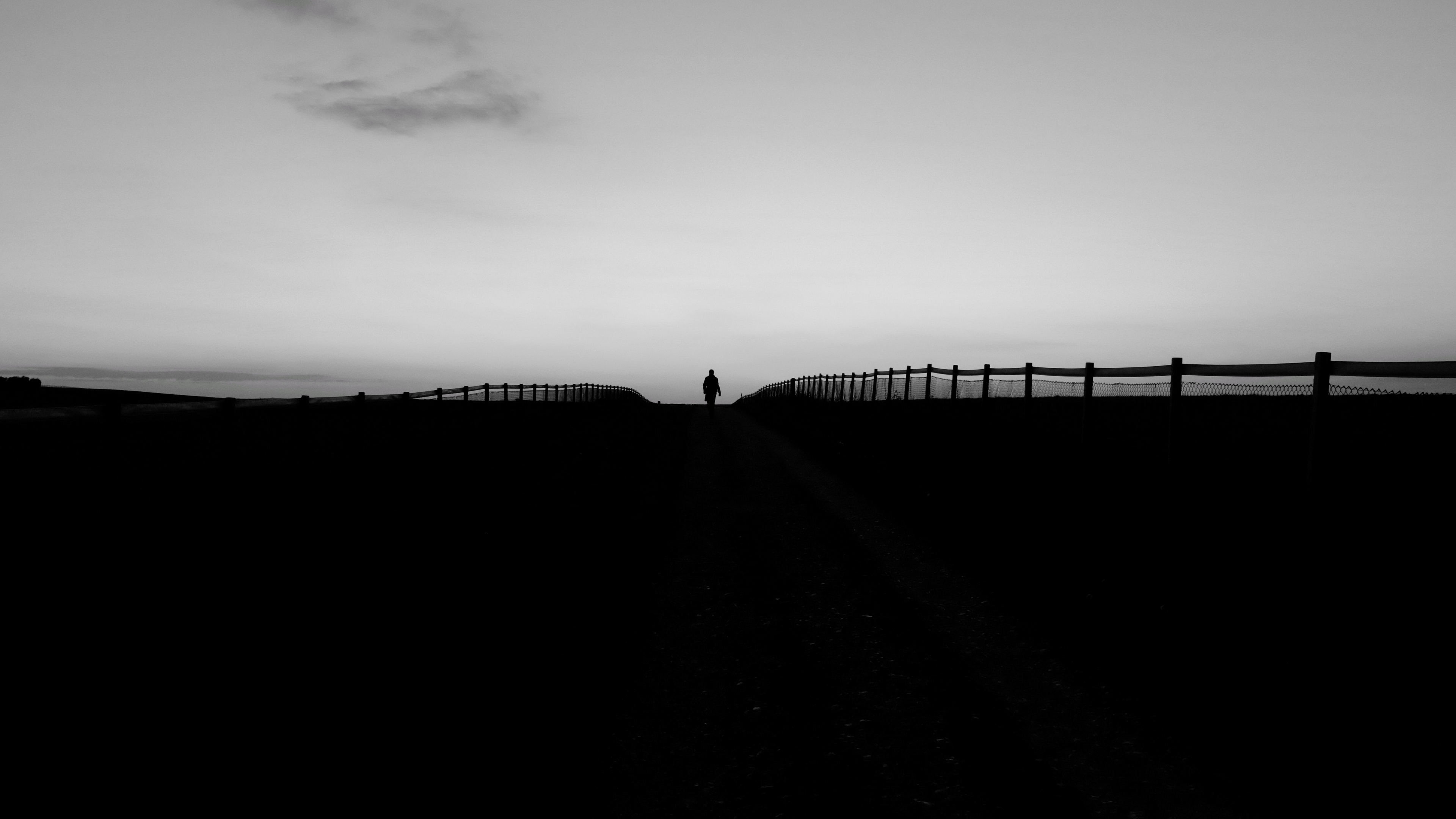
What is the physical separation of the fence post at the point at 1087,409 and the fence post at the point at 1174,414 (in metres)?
1.94

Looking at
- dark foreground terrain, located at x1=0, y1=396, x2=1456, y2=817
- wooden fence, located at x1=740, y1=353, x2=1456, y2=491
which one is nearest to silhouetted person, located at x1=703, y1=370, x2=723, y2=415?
wooden fence, located at x1=740, y1=353, x2=1456, y2=491

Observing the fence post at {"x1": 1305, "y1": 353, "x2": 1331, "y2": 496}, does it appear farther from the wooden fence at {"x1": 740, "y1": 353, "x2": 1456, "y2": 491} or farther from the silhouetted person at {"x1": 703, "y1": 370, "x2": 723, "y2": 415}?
the silhouetted person at {"x1": 703, "y1": 370, "x2": 723, "y2": 415}

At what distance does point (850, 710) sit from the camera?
434 cm

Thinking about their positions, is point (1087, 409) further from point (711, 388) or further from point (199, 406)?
point (711, 388)

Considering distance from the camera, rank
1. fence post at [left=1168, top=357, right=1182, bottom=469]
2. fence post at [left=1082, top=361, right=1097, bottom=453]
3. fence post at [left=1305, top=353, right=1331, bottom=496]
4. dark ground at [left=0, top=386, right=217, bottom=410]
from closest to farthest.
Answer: fence post at [left=1305, top=353, right=1331, bottom=496]
fence post at [left=1168, top=357, right=1182, bottom=469]
fence post at [left=1082, top=361, right=1097, bottom=453]
dark ground at [left=0, top=386, right=217, bottom=410]

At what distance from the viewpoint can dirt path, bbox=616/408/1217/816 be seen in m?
3.47

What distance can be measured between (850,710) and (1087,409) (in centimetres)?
871

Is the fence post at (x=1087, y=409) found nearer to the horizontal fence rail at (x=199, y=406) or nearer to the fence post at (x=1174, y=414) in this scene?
the fence post at (x=1174, y=414)

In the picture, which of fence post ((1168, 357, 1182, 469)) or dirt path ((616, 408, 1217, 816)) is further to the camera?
fence post ((1168, 357, 1182, 469))

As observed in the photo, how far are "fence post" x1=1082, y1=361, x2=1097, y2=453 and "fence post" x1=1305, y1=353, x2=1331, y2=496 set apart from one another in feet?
15.1

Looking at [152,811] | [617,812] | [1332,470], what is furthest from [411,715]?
[1332,470]

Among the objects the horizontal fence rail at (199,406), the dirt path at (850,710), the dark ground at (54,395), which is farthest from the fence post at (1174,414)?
the dark ground at (54,395)

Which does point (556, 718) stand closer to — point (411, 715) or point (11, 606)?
point (411, 715)

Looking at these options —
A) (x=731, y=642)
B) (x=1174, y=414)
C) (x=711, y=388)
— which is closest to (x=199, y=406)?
(x=731, y=642)
